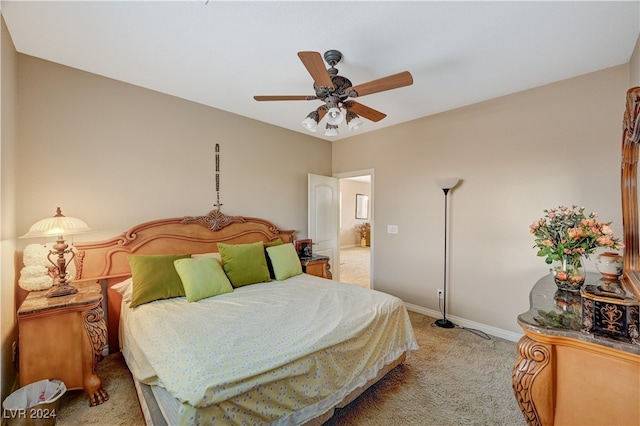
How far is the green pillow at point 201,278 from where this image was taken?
2.35m

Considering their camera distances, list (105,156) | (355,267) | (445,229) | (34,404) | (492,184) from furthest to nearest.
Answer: (355,267) → (445,229) → (492,184) → (105,156) → (34,404)

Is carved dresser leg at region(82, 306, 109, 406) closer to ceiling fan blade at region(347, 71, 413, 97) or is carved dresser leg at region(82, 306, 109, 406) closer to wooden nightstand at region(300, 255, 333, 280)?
wooden nightstand at region(300, 255, 333, 280)

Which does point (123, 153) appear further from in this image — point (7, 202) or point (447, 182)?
point (447, 182)

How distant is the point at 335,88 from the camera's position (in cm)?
197

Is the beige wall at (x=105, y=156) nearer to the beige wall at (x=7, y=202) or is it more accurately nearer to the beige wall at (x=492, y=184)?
the beige wall at (x=7, y=202)

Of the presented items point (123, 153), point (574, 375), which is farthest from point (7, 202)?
point (574, 375)

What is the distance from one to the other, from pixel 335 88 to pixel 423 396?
97.9 inches

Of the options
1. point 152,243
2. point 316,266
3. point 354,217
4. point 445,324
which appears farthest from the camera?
point 354,217

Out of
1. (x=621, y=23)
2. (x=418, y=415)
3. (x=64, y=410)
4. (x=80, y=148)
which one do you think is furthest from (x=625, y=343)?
(x=80, y=148)

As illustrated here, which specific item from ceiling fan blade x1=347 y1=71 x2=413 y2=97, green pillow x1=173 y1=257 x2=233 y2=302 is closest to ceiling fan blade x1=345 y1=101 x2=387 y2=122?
ceiling fan blade x1=347 y1=71 x2=413 y2=97

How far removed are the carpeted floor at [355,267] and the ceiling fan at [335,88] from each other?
3.57 metres

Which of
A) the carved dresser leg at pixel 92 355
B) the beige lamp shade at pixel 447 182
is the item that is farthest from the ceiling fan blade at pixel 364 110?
the carved dresser leg at pixel 92 355

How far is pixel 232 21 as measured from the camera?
180 cm

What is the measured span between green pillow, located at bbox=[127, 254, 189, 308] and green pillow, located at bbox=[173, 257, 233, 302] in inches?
2.6
